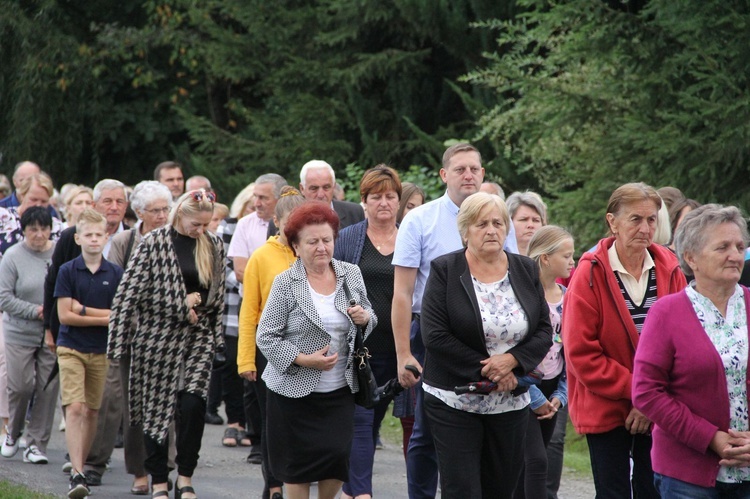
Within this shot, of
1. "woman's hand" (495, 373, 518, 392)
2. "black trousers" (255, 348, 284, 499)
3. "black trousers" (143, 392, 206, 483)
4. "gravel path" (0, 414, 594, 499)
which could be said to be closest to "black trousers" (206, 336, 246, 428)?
"gravel path" (0, 414, 594, 499)

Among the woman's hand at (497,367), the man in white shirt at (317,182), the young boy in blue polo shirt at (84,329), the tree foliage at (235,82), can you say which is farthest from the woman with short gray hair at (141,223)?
the tree foliage at (235,82)

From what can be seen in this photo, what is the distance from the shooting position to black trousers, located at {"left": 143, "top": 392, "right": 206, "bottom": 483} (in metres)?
7.77

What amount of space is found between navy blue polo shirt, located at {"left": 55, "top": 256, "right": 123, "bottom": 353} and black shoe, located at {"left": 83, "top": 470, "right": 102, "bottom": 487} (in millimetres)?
966

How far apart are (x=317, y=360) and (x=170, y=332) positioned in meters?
1.82

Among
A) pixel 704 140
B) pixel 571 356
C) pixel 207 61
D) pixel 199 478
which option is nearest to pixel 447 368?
pixel 571 356

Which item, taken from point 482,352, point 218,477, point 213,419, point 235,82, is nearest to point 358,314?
point 482,352

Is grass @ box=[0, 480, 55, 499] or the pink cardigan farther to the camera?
grass @ box=[0, 480, 55, 499]

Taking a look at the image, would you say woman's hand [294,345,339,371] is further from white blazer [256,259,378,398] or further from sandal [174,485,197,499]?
sandal [174,485,197,499]

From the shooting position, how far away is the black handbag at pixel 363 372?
655 cm

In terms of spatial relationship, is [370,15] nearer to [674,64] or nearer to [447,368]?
[674,64]

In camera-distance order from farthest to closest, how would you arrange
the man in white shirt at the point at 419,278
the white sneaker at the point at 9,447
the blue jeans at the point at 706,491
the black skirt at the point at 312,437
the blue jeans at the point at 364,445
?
the white sneaker at the point at 9,447 → the blue jeans at the point at 364,445 → the man in white shirt at the point at 419,278 → the black skirt at the point at 312,437 → the blue jeans at the point at 706,491

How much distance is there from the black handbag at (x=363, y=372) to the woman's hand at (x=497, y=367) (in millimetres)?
999

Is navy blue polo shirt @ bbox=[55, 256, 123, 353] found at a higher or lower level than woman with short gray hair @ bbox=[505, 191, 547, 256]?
lower

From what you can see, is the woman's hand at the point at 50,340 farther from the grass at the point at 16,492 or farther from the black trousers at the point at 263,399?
the black trousers at the point at 263,399
